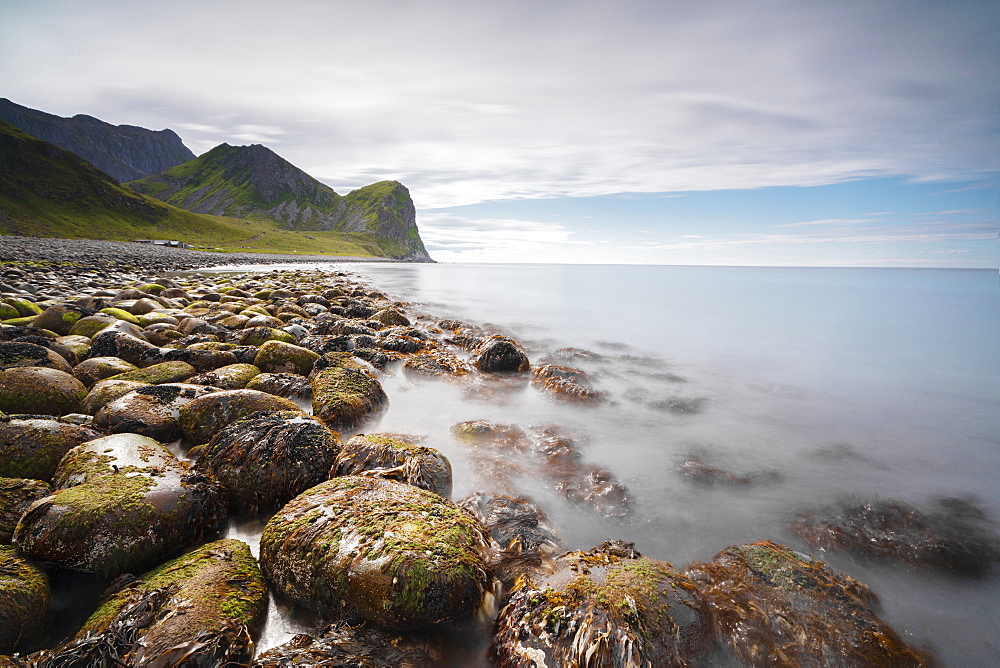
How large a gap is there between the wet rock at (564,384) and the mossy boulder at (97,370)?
29.4 ft

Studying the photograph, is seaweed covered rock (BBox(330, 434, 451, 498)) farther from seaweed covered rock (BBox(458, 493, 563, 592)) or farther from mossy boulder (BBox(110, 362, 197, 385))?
mossy boulder (BBox(110, 362, 197, 385))

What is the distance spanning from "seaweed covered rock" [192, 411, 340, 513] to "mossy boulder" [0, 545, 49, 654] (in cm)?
165

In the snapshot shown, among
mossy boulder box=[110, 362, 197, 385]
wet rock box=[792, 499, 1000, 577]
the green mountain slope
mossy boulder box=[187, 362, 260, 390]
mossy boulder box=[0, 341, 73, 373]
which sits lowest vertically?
wet rock box=[792, 499, 1000, 577]

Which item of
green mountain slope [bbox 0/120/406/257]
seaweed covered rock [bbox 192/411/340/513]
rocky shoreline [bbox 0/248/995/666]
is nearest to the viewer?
rocky shoreline [bbox 0/248/995/666]

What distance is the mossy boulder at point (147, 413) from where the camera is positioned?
5.87 metres

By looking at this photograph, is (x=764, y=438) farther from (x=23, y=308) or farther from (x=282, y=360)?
(x=23, y=308)

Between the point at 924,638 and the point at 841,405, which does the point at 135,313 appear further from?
the point at 841,405

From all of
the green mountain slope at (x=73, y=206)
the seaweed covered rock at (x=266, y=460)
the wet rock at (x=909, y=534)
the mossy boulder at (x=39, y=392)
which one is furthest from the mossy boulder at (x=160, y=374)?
the green mountain slope at (x=73, y=206)

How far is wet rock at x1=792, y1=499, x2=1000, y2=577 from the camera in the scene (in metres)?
5.33

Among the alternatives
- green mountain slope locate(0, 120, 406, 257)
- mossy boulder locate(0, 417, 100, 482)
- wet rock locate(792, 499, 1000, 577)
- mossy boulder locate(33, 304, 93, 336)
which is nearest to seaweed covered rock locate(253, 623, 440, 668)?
mossy boulder locate(0, 417, 100, 482)

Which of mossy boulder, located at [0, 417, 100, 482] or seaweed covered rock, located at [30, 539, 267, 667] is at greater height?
mossy boulder, located at [0, 417, 100, 482]

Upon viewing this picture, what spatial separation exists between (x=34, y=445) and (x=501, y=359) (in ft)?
31.6

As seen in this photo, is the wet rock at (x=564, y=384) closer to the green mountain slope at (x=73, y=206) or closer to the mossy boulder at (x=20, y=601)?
the mossy boulder at (x=20, y=601)

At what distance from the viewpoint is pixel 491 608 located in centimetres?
368
